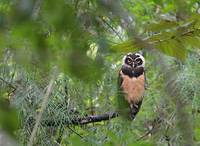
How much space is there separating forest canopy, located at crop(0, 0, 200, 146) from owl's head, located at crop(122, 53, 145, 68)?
6 centimetres

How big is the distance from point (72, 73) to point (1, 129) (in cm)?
12

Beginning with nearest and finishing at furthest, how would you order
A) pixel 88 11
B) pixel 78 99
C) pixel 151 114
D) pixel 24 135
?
1. pixel 88 11
2. pixel 24 135
3. pixel 78 99
4. pixel 151 114

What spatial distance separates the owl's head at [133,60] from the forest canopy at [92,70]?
57 millimetres

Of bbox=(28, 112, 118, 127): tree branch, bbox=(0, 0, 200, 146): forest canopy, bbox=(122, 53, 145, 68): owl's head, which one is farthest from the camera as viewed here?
bbox=(122, 53, 145, 68): owl's head

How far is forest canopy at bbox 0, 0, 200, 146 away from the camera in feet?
2.08

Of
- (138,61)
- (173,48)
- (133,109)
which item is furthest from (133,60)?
(173,48)

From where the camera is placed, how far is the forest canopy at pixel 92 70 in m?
0.63

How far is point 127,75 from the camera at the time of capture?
3.14 m

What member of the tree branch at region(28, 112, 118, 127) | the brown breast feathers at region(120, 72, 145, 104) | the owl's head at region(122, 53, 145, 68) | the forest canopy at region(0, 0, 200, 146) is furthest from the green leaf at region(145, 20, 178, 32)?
the owl's head at region(122, 53, 145, 68)

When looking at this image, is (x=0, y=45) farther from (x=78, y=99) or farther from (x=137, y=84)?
(x=137, y=84)

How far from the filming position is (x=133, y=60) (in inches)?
129

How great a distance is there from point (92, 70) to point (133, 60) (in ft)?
8.50

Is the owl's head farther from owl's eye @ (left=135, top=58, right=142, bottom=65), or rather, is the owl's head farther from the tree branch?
the tree branch

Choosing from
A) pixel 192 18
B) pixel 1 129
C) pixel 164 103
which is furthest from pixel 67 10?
pixel 164 103
